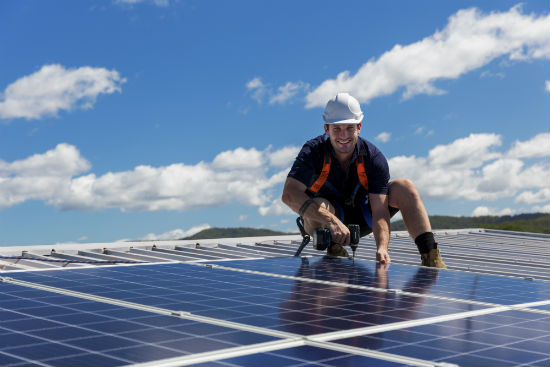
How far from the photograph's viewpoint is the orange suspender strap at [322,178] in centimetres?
920

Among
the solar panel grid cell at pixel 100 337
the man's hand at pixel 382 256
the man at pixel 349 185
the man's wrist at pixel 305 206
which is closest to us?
the solar panel grid cell at pixel 100 337

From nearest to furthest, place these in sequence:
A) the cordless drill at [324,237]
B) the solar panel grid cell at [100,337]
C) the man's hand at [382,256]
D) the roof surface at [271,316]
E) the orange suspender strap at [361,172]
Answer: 1. the solar panel grid cell at [100,337]
2. the roof surface at [271,316]
3. the cordless drill at [324,237]
4. the man's hand at [382,256]
5. the orange suspender strap at [361,172]

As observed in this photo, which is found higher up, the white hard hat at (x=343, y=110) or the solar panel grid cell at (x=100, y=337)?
the white hard hat at (x=343, y=110)

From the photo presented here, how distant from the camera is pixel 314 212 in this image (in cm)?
862

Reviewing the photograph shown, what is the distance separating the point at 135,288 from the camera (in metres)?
5.63

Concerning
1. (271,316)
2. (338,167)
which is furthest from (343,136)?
(271,316)

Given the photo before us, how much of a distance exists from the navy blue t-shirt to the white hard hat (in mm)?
476

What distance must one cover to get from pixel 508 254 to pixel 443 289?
799 centimetres

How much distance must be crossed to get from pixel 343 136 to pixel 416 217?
1.52 metres

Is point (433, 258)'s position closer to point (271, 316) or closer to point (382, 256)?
point (382, 256)

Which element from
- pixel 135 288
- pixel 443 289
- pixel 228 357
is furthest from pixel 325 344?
pixel 443 289

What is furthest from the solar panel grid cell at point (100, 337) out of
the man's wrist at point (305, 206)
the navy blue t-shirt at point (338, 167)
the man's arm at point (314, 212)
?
the navy blue t-shirt at point (338, 167)

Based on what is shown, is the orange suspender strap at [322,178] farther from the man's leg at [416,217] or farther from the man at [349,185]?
the man's leg at [416,217]

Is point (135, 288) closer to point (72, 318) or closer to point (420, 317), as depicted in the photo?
point (72, 318)
